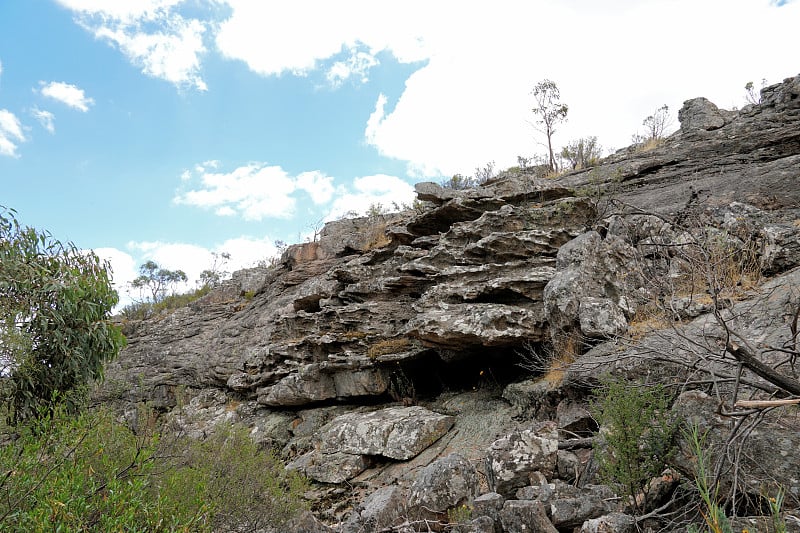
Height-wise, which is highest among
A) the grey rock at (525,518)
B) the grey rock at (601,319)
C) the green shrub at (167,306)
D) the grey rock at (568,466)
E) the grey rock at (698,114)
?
the grey rock at (698,114)

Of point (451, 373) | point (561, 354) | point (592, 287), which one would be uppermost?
point (592, 287)

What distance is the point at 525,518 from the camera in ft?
13.4

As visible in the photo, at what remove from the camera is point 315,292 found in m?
11.9

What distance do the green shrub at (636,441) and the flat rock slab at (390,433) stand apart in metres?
3.37

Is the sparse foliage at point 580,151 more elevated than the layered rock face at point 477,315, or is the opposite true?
the sparse foliage at point 580,151

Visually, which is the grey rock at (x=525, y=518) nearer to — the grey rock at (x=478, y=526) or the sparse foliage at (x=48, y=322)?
the grey rock at (x=478, y=526)

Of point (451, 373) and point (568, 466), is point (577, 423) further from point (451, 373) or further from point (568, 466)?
point (451, 373)

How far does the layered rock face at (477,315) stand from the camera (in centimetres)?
647

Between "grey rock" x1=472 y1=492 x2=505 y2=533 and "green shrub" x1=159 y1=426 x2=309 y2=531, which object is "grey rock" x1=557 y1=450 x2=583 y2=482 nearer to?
"grey rock" x1=472 y1=492 x2=505 y2=533

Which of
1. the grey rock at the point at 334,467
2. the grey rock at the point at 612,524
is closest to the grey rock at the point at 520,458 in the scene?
the grey rock at the point at 612,524

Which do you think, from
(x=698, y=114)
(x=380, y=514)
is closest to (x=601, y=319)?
(x=380, y=514)

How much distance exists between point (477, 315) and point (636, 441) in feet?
13.0

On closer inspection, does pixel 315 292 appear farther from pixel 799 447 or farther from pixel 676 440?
pixel 799 447

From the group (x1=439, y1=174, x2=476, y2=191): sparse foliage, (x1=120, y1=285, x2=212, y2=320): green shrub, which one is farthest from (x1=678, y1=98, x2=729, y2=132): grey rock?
(x1=120, y1=285, x2=212, y2=320): green shrub
